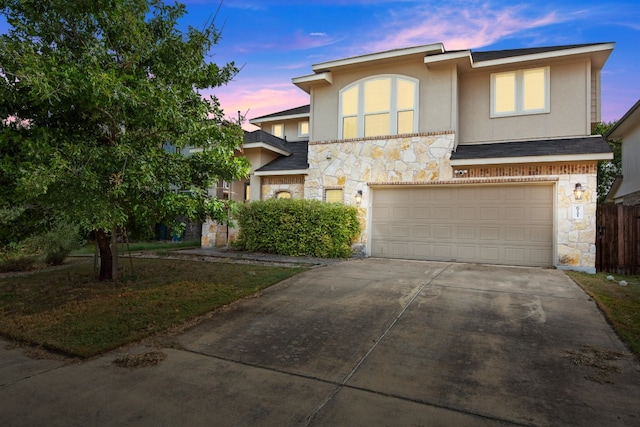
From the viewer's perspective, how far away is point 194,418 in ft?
8.82

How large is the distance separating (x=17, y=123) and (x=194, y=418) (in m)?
5.09

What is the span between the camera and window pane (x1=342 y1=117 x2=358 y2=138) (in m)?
12.4

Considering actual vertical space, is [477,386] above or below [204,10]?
below

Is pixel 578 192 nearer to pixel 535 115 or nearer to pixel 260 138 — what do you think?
pixel 535 115

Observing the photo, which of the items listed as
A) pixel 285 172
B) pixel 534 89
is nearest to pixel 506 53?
pixel 534 89

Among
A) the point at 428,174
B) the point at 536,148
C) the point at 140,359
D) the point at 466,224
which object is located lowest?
the point at 140,359

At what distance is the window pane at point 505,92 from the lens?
1115 centimetres

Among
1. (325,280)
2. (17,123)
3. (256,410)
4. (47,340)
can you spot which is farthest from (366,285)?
(17,123)

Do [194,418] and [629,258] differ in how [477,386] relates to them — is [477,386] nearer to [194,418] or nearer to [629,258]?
[194,418]

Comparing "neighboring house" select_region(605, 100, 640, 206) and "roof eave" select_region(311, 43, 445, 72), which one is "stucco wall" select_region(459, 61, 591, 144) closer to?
"roof eave" select_region(311, 43, 445, 72)

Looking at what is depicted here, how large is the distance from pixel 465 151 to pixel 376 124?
296 cm

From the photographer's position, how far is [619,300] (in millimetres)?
6168

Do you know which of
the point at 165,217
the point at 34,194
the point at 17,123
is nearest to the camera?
the point at 34,194

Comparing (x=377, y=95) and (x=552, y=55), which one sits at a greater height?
(x=552, y=55)
